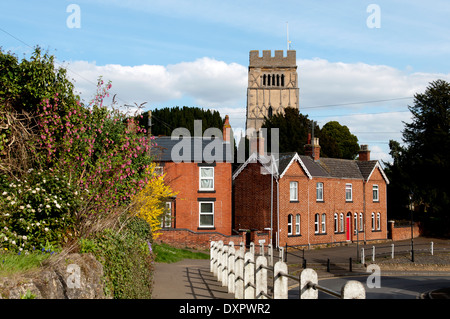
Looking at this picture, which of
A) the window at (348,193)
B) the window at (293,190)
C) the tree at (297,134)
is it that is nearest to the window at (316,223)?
the window at (293,190)

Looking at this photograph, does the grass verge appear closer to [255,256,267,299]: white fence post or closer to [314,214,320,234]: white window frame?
[314,214,320,234]: white window frame

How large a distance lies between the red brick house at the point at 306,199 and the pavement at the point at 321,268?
176 cm

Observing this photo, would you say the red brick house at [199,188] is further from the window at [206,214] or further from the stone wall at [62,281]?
the stone wall at [62,281]

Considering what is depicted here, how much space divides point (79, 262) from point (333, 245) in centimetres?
3813

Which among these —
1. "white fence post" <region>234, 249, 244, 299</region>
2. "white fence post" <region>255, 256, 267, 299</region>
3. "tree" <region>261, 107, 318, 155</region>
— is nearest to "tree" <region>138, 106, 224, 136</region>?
"tree" <region>261, 107, 318, 155</region>

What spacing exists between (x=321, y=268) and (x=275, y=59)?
72686 millimetres

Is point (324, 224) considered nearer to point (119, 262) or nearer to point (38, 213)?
point (119, 262)

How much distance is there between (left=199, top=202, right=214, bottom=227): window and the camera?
126 ft

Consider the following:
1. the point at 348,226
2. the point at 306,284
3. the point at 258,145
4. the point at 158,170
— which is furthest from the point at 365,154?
the point at 306,284

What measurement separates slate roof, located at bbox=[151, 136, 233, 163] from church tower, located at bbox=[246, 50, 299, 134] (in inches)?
2246

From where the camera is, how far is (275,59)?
321 feet

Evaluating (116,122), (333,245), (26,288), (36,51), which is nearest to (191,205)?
(333,245)

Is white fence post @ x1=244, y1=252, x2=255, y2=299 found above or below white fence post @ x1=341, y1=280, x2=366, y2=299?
below

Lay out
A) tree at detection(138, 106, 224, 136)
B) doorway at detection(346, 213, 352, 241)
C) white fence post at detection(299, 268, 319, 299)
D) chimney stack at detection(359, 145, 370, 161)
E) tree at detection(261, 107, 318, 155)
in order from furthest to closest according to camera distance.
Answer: tree at detection(138, 106, 224, 136), tree at detection(261, 107, 318, 155), chimney stack at detection(359, 145, 370, 161), doorway at detection(346, 213, 352, 241), white fence post at detection(299, 268, 319, 299)
